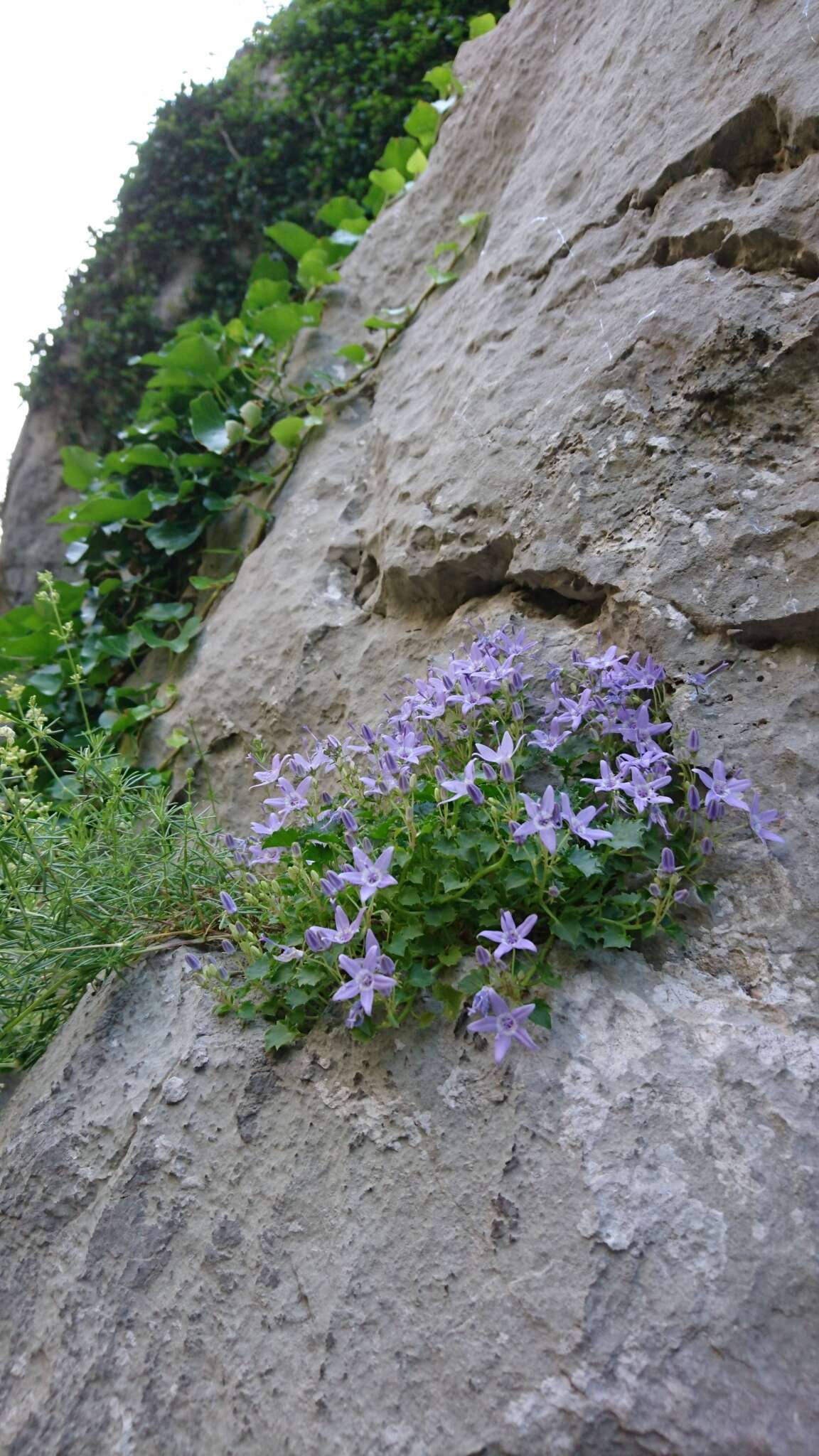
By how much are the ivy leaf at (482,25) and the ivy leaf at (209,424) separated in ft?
6.91

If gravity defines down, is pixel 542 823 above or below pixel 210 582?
below

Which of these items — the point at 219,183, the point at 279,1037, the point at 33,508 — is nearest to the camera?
the point at 279,1037

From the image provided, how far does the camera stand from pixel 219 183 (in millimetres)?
6270

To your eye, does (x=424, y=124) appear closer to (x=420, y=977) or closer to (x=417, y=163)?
(x=417, y=163)

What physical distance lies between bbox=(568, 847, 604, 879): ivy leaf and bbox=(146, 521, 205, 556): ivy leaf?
280 centimetres

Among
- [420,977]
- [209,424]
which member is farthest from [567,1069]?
[209,424]

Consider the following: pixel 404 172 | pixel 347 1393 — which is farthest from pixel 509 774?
pixel 404 172

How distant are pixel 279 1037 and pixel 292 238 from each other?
13.4 feet

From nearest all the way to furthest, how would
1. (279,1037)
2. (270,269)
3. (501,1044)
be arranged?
(501,1044) < (279,1037) < (270,269)

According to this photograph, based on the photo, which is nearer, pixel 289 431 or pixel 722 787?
pixel 722 787

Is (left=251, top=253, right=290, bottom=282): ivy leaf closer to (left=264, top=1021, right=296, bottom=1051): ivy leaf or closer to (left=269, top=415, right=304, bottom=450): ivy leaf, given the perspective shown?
(left=269, top=415, right=304, bottom=450): ivy leaf

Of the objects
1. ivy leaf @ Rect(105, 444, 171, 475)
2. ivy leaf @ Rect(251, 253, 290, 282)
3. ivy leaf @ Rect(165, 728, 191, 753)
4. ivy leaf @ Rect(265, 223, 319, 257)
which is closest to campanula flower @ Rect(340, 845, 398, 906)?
ivy leaf @ Rect(165, 728, 191, 753)

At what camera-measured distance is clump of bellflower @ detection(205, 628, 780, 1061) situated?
5.60 ft

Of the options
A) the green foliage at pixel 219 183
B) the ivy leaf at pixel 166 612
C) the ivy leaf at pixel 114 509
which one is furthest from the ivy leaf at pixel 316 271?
the green foliage at pixel 219 183
